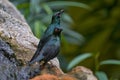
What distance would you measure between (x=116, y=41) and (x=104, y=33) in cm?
24

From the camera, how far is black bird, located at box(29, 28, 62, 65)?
8.89 feet

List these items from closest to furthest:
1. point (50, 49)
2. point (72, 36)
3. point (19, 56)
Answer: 1. point (50, 49)
2. point (19, 56)
3. point (72, 36)

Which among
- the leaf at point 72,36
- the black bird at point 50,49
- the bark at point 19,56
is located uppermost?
the black bird at point 50,49

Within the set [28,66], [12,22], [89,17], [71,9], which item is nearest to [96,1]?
[89,17]

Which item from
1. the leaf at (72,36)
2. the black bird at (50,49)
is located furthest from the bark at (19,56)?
the leaf at (72,36)

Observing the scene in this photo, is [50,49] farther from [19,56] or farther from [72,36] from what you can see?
[72,36]

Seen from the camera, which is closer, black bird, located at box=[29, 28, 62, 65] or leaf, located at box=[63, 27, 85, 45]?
black bird, located at box=[29, 28, 62, 65]

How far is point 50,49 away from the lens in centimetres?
275

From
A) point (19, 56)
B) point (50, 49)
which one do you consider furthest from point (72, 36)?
point (50, 49)

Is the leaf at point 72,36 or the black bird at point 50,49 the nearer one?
the black bird at point 50,49

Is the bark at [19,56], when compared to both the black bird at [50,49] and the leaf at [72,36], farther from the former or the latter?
the leaf at [72,36]

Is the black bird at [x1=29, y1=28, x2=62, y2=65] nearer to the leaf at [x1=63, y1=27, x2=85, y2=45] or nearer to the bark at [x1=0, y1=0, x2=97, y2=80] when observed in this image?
the bark at [x1=0, y1=0, x2=97, y2=80]

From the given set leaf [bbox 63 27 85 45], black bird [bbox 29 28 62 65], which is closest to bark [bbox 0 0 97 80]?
black bird [bbox 29 28 62 65]

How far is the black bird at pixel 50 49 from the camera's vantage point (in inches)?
107
